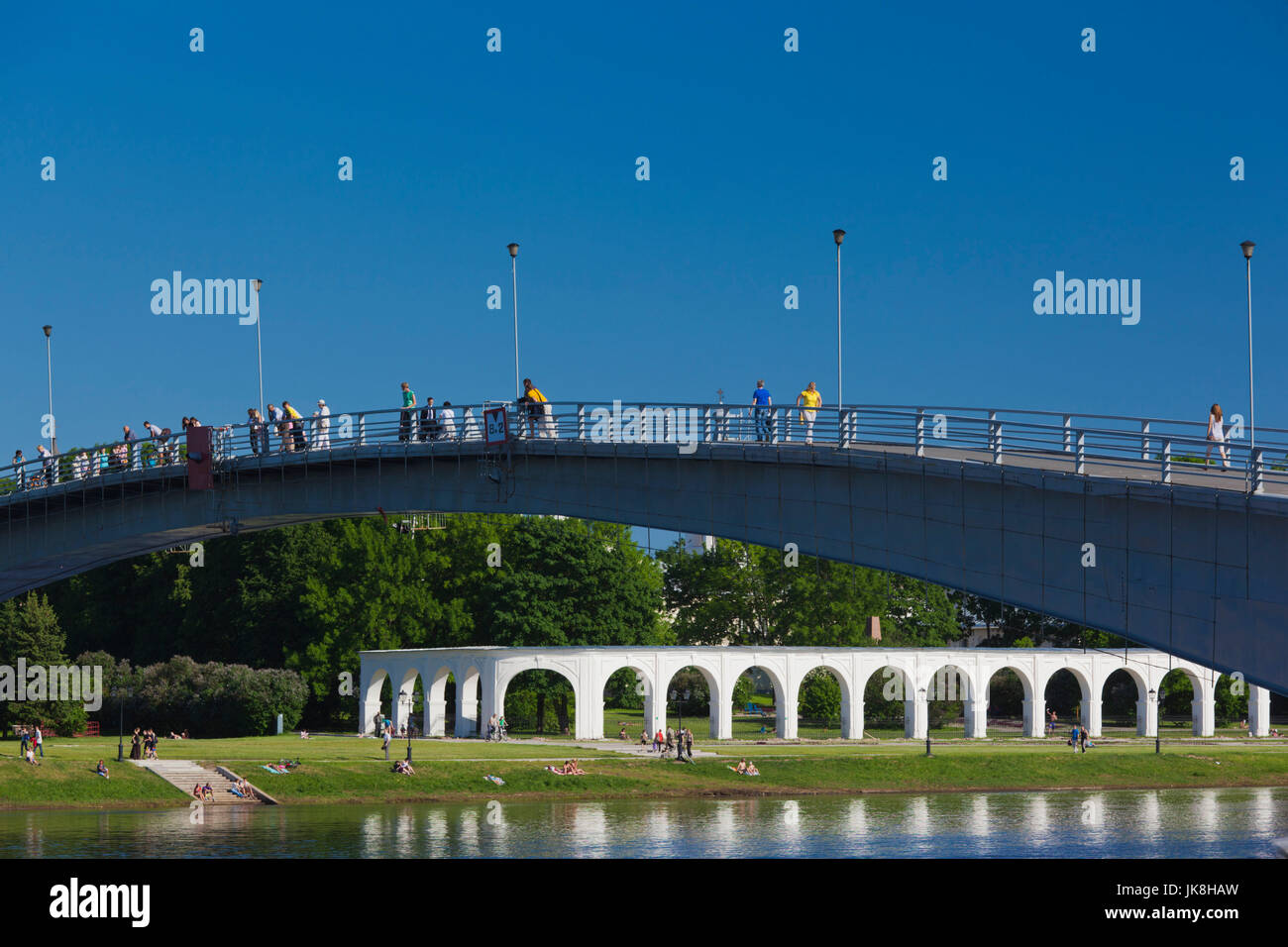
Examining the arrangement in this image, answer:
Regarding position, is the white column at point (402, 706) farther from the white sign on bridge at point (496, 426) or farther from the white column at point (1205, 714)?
the white column at point (1205, 714)

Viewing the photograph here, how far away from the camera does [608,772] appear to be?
222 ft

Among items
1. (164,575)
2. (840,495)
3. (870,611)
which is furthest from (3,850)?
(870,611)

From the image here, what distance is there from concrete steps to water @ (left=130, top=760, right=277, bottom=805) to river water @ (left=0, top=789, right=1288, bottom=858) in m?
1.08

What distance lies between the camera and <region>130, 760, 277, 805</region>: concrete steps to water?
60.2m

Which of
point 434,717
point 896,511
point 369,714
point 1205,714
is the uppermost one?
point 896,511

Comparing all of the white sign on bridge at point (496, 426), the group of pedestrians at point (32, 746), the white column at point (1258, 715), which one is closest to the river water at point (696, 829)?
the group of pedestrians at point (32, 746)

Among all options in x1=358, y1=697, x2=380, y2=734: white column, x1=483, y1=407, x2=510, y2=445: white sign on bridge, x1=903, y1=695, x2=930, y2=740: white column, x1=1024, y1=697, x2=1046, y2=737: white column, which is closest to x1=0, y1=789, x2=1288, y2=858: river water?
x1=483, y1=407, x2=510, y2=445: white sign on bridge

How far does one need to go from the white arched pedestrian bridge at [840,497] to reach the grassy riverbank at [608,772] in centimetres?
1035

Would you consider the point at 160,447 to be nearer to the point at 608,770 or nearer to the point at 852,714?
the point at 608,770

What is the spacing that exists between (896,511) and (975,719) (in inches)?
2246

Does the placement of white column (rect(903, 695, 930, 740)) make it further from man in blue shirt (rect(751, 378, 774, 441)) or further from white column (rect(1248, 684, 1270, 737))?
man in blue shirt (rect(751, 378, 774, 441))

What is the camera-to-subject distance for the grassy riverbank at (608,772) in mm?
61156

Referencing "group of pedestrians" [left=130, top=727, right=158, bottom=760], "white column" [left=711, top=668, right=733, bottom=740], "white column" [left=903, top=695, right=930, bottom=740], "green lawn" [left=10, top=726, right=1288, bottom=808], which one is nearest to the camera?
"green lawn" [left=10, top=726, right=1288, bottom=808]

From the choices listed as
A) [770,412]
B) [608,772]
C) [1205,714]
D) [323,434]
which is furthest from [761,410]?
[1205,714]
